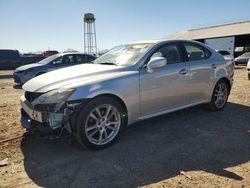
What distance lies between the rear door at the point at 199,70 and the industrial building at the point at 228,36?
111 ft

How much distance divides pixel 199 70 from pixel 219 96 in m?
1.10

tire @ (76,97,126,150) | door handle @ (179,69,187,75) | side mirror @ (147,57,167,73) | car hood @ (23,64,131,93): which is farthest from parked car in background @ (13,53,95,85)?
tire @ (76,97,126,150)

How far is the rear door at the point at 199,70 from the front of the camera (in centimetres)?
570

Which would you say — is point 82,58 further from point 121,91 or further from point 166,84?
point 121,91

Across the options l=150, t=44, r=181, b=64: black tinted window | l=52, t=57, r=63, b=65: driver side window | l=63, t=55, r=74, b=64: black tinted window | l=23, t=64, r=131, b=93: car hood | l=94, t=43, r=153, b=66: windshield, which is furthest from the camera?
l=63, t=55, r=74, b=64: black tinted window

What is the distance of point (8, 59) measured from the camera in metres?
24.1

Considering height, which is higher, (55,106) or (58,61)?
(58,61)

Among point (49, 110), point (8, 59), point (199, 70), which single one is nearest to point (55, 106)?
point (49, 110)

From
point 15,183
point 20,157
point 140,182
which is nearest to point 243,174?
point 140,182

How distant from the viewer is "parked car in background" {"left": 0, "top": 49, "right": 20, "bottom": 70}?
2394 cm

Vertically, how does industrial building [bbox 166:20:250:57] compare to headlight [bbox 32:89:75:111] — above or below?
above

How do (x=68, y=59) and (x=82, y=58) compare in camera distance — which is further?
(x=82, y=58)

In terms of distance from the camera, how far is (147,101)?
4855 millimetres

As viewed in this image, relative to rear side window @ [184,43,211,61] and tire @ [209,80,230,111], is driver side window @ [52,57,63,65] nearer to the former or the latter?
rear side window @ [184,43,211,61]
